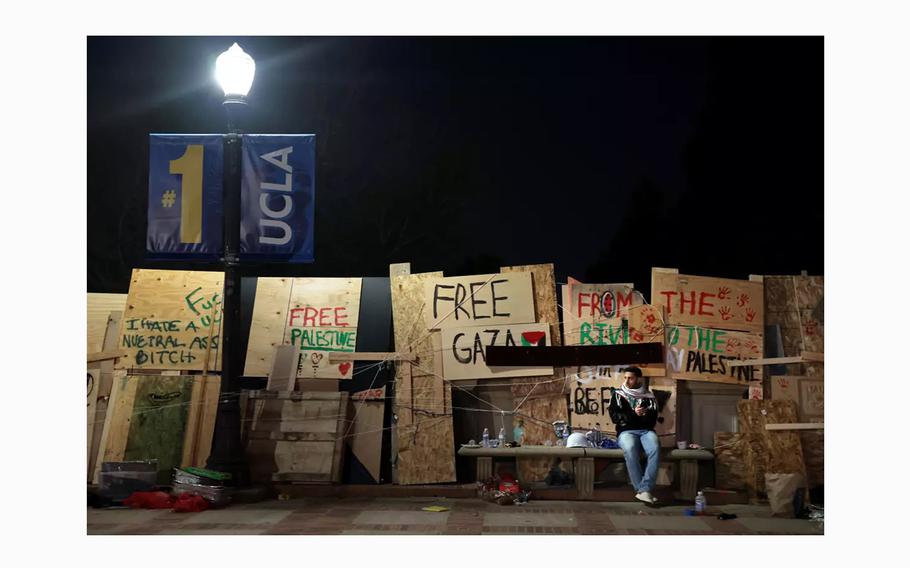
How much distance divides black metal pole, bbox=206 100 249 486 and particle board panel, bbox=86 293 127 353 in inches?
71.0

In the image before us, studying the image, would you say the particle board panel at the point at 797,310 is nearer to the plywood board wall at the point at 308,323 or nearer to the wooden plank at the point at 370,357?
the wooden plank at the point at 370,357

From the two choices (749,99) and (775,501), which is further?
(749,99)

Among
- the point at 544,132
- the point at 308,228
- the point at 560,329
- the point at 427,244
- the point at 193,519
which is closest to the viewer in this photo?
the point at 193,519

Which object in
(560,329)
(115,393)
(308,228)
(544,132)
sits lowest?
(115,393)

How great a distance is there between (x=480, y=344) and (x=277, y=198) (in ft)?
8.99

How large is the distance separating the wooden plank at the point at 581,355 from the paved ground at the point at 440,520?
1.51 m

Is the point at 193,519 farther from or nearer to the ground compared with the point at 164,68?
nearer to the ground

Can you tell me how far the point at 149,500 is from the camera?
11211 mm

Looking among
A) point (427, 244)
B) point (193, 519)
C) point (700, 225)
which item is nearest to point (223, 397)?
point (193, 519)

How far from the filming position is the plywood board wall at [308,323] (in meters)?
12.3

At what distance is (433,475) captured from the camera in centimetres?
1196

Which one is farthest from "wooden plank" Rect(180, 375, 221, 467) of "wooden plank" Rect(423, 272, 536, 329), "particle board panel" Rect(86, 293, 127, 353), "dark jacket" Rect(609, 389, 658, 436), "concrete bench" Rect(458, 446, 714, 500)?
"dark jacket" Rect(609, 389, 658, 436)

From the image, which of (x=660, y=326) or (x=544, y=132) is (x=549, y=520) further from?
(x=544, y=132)

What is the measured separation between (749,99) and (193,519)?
11295 mm
